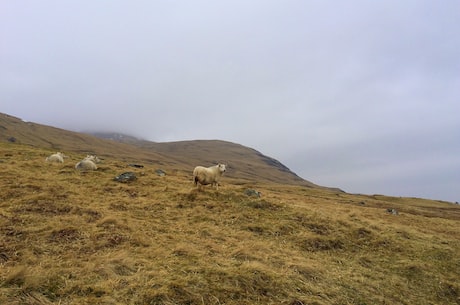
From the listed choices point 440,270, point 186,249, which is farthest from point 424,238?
point 186,249

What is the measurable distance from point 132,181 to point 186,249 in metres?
13.6

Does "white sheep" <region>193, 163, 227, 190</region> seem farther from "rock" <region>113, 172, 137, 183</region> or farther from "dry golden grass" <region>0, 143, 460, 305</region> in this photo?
"rock" <region>113, 172, 137, 183</region>

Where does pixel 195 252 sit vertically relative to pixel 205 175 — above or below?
below

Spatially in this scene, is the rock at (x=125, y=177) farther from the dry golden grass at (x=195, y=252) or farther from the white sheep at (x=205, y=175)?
the white sheep at (x=205, y=175)

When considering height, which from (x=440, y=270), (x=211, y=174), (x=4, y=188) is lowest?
(x=4, y=188)

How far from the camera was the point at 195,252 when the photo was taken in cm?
1267

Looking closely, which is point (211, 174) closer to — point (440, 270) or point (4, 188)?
point (4, 188)

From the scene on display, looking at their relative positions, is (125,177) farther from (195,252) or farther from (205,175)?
(195,252)

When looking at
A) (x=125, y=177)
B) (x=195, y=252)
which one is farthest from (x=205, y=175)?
(x=195, y=252)

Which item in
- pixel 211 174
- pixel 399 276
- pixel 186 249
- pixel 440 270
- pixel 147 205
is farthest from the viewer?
pixel 211 174

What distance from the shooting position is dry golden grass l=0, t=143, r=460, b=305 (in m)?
9.66

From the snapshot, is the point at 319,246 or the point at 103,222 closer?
the point at 103,222

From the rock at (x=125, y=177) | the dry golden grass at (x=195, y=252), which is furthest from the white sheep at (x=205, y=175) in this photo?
the rock at (x=125, y=177)

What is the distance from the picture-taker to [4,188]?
61.0 feet
